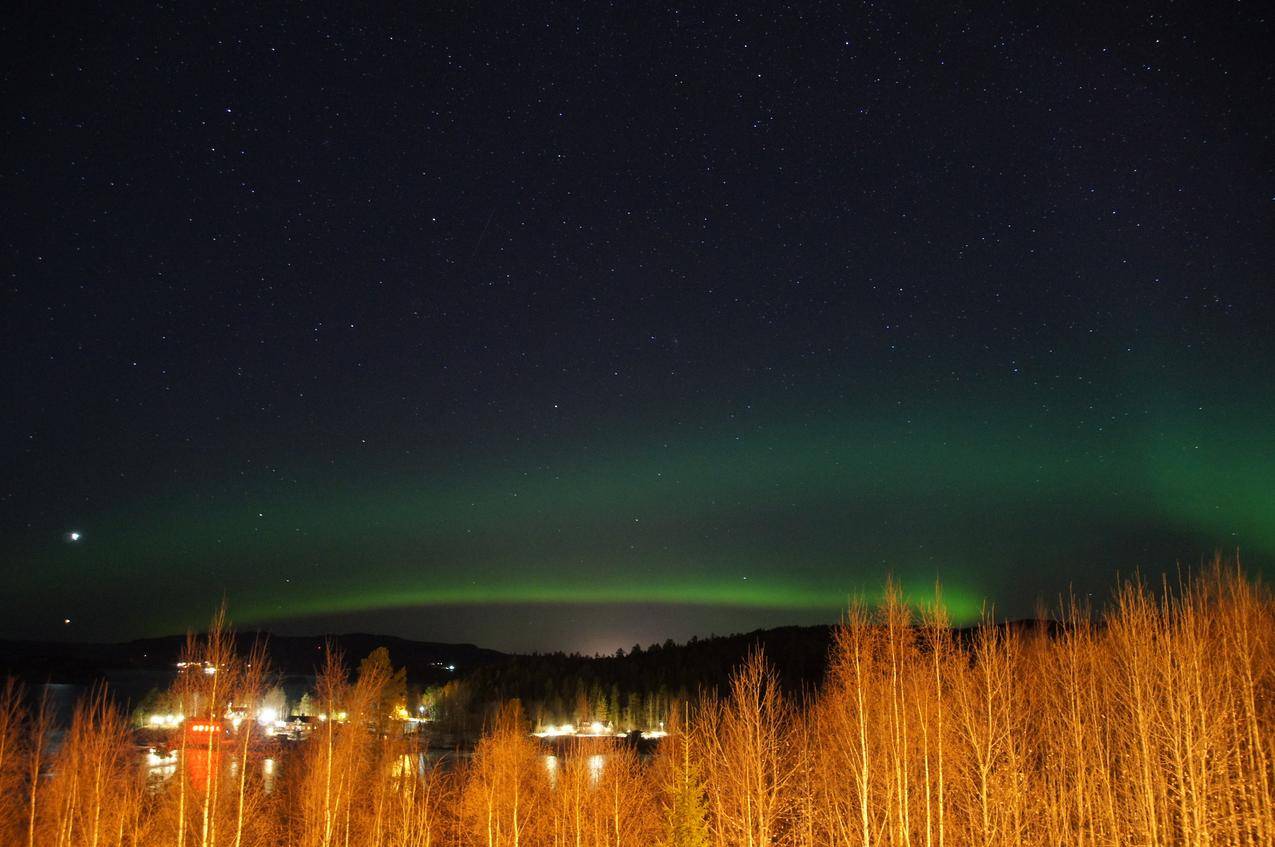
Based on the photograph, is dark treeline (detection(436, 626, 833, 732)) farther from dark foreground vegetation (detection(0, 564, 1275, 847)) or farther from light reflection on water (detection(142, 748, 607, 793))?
dark foreground vegetation (detection(0, 564, 1275, 847))

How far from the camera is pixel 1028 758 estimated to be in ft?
113

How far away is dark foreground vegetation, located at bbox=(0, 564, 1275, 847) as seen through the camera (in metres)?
23.5

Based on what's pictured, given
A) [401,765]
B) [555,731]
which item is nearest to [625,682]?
[555,731]

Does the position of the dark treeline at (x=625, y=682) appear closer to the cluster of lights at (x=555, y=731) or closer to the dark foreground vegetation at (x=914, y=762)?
the cluster of lights at (x=555, y=731)

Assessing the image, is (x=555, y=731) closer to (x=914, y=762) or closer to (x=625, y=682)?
(x=625, y=682)

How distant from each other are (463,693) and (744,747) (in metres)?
107

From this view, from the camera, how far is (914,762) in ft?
101

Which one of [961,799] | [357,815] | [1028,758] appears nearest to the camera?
[961,799]

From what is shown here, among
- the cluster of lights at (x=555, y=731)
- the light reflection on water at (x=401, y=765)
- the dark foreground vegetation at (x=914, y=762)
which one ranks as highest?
the dark foreground vegetation at (x=914, y=762)

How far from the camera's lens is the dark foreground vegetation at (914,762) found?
926 inches

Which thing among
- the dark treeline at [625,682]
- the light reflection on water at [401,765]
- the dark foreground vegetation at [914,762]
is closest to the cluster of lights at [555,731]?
the dark treeline at [625,682]

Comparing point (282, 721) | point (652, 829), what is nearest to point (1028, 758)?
point (652, 829)

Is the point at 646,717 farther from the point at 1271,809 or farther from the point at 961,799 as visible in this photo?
the point at 1271,809

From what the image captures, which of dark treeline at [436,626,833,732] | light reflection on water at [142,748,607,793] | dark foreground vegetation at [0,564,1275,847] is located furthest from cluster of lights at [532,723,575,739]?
dark foreground vegetation at [0,564,1275,847]
